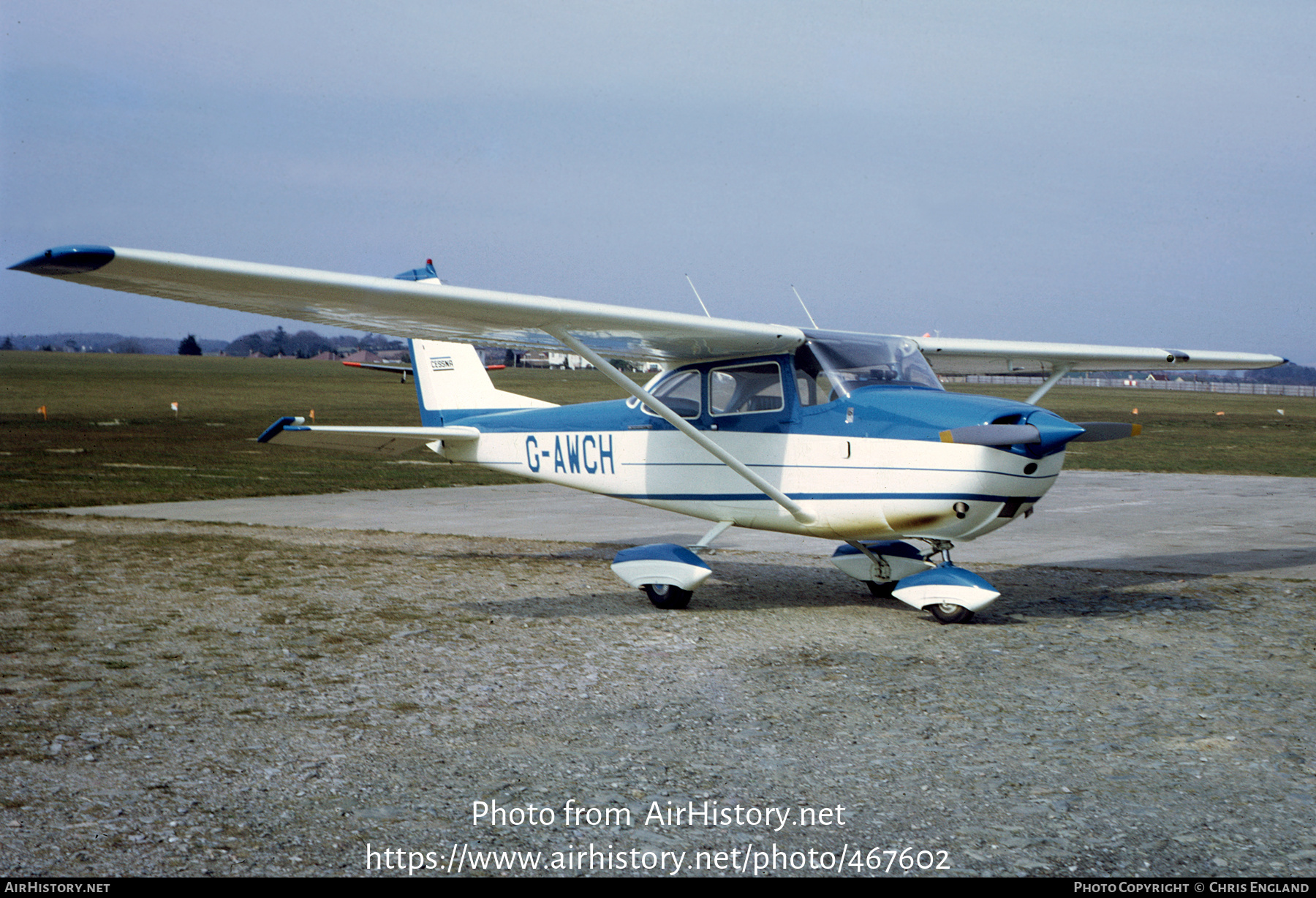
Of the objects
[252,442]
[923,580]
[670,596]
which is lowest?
[252,442]

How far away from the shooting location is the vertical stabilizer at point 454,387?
10969mm

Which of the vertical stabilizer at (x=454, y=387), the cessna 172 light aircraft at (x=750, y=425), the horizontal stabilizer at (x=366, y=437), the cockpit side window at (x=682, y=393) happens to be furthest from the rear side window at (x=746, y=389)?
the horizontal stabilizer at (x=366, y=437)

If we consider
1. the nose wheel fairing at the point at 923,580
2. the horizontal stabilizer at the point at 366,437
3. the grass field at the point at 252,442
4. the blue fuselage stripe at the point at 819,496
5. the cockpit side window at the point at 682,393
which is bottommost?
the grass field at the point at 252,442

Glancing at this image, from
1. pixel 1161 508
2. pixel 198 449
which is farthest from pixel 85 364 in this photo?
pixel 1161 508

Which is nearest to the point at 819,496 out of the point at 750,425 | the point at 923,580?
the point at 750,425

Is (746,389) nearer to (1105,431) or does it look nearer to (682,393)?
(682,393)

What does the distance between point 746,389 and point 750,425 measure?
0.32 metres

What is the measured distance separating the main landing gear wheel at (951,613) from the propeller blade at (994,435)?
Answer: 1195mm

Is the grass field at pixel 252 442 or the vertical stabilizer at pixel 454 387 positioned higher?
the vertical stabilizer at pixel 454 387

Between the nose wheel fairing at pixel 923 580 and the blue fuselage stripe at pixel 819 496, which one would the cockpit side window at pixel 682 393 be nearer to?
the blue fuselage stripe at pixel 819 496

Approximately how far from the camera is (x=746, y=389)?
28.2 ft

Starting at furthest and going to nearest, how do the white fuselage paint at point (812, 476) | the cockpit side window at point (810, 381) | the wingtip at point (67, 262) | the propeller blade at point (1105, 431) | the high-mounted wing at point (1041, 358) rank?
the high-mounted wing at point (1041, 358) → the cockpit side window at point (810, 381) → the propeller blade at point (1105, 431) → the white fuselage paint at point (812, 476) → the wingtip at point (67, 262)

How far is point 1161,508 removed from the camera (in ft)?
49.3
